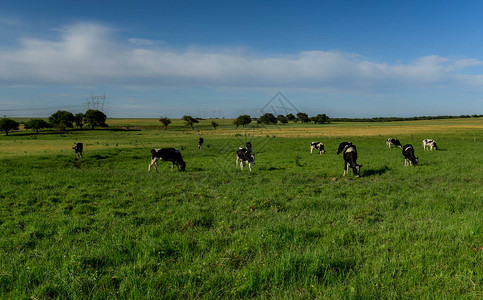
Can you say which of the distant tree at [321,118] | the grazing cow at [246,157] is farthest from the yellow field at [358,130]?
the distant tree at [321,118]

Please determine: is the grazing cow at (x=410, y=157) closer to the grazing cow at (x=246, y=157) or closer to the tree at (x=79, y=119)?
the grazing cow at (x=246, y=157)

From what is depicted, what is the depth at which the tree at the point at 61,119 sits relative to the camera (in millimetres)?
96762

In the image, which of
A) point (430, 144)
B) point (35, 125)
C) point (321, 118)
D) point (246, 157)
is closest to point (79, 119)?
point (35, 125)

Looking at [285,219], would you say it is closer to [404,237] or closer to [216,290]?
[404,237]

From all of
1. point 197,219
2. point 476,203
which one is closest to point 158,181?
point 197,219

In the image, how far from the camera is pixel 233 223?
6836 mm

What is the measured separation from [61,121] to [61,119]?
2683 mm

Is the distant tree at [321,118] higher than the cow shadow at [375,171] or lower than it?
→ higher

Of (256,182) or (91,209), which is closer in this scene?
(91,209)

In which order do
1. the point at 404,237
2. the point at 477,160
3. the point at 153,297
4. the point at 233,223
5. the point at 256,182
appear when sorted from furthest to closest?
the point at 477,160, the point at 256,182, the point at 233,223, the point at 404,237, the point at 153,297

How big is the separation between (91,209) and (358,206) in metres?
8.61

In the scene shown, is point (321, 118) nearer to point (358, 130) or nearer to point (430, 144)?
point (358, 130)

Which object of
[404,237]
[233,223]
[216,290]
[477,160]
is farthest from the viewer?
[477,160]

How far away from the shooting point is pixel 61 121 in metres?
97.4
